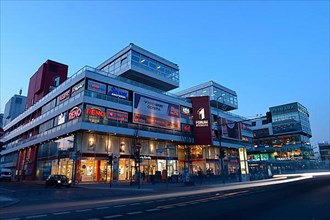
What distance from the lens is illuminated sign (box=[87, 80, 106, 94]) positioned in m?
38.6

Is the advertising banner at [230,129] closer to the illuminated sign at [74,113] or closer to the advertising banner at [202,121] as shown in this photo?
the advertising banner at [202,121]

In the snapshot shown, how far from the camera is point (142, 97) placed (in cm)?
4512

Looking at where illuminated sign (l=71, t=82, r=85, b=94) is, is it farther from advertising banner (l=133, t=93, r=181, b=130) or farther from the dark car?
the dark car

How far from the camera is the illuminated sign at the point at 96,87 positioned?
3863 cm

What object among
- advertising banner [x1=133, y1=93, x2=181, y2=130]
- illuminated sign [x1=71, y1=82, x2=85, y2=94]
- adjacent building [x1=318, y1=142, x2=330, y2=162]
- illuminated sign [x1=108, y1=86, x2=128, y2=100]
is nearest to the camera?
illuminated sign [x1=71, y1=82, x2=85, y2=94]

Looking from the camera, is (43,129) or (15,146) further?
(15,146)

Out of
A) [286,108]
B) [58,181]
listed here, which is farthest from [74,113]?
[286,108]

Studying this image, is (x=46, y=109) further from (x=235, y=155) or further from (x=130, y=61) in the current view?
(x=235, y=155)

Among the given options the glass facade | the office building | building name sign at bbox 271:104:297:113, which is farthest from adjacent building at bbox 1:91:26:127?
building name sign at bbox 271:104:297:113

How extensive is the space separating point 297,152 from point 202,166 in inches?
3723

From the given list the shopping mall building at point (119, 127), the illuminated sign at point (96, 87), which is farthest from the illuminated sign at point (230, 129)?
the illuminated sign at point (96, 87)

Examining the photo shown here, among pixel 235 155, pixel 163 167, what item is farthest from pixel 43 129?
pixel 235 155

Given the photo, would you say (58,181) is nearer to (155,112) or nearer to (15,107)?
(155,112)

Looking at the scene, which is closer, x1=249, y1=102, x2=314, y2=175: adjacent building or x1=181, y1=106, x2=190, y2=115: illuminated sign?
x1=181, y1=106, x2=190, y2=115: illuminated sign
